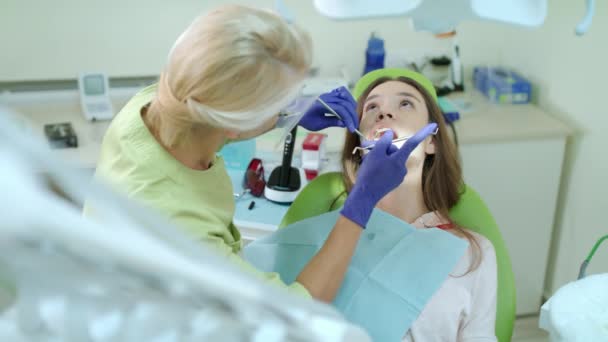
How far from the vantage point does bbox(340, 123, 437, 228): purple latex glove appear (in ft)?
4.43

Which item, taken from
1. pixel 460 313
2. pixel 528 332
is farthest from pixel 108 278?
pixel 528 332

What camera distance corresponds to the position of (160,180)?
3.91ft

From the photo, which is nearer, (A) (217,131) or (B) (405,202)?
(A) (217,131)

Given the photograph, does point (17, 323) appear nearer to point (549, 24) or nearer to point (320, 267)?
point (320, 267)

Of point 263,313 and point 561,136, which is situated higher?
point 263,313

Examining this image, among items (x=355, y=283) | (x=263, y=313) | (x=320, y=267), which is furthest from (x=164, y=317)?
(x=355, y=283)

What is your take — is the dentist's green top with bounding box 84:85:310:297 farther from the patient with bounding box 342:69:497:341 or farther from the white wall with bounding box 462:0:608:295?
the white wall with bounding box 462:0:608:295

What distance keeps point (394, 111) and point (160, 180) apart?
2.63 ft

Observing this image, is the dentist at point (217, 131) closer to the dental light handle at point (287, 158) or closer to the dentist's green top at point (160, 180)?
the dentist's green top at point (160, 180)

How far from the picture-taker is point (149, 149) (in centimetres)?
121

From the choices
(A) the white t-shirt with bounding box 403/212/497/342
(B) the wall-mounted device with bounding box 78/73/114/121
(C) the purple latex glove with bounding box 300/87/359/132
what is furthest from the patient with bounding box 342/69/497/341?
(B) the wall-mounted device with bounding box 78/73/114/121

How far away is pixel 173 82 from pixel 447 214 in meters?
0.92

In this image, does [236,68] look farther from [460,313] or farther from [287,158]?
[287,158]

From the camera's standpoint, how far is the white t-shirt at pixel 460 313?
4.97 ft
